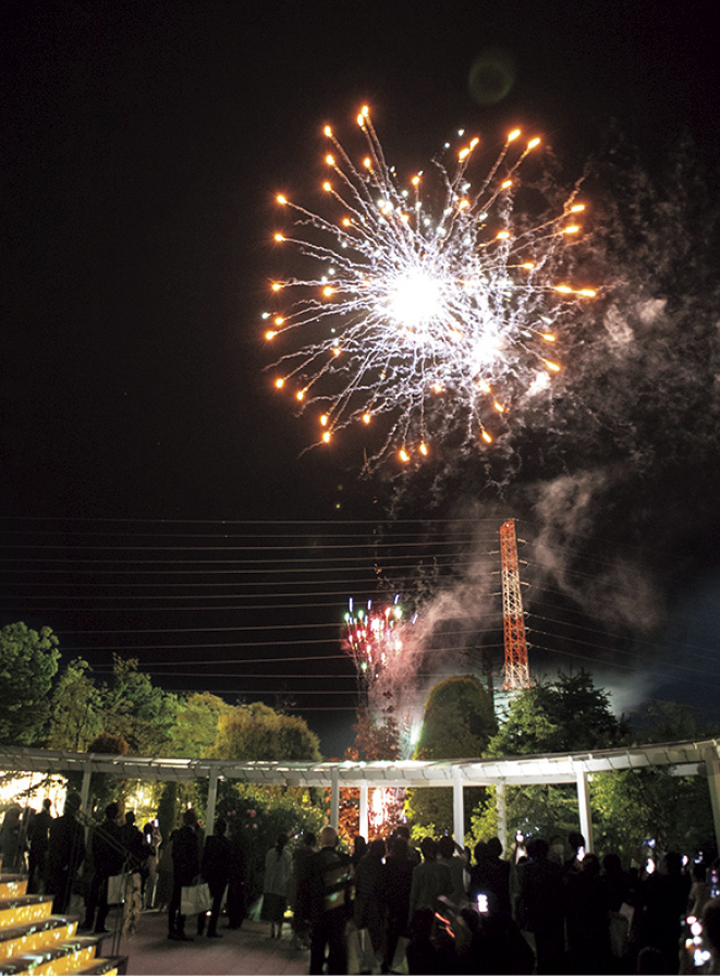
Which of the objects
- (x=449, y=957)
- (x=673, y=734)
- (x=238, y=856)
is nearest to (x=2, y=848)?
(x=238, y=856)

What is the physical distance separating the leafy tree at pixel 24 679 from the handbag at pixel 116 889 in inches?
1106

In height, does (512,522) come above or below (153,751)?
above

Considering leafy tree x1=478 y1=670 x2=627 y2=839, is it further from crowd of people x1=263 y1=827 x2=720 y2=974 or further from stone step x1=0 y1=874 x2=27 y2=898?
stone step x1=0 y1=874 x2=27 y2=898

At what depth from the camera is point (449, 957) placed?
466 cm

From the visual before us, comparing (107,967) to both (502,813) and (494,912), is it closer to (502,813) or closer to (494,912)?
(494,912)

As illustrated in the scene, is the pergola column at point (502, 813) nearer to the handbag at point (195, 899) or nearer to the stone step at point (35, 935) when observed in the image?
the handbag at point (195, 899)

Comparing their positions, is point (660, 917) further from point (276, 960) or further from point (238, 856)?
point (238, 856)

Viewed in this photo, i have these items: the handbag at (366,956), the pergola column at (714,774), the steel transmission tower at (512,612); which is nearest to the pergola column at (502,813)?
the pergola column at (714,774)

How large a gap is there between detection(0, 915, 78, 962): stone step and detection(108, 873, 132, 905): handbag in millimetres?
683

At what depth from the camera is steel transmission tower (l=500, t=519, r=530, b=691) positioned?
120 ft

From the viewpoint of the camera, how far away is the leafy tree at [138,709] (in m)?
29.9

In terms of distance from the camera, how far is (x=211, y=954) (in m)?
→ 8.63

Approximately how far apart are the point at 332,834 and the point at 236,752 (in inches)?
1056

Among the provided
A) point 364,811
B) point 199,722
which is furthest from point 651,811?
point 199,722
